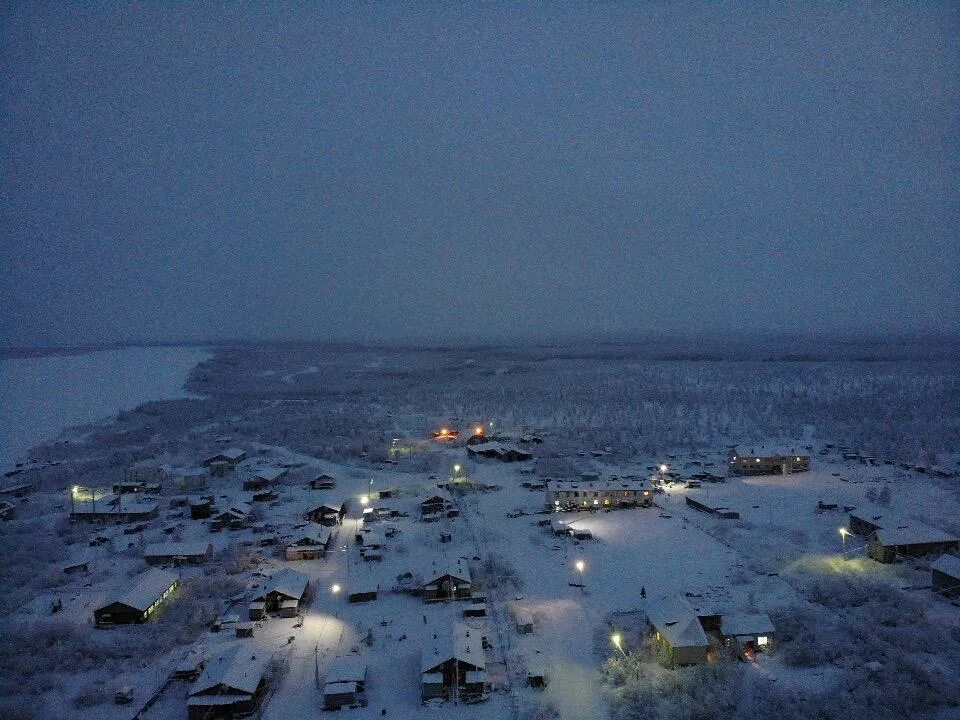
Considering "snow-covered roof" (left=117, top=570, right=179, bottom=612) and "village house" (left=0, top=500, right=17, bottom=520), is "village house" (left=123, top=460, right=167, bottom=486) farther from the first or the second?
"snow-covered roof" (left=117, top=570, right=179, bottom=612)

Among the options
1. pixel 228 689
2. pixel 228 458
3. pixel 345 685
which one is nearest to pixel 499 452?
pixel 228 458

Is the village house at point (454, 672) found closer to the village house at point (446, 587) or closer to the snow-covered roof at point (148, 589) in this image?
the village house at point (446, 587)

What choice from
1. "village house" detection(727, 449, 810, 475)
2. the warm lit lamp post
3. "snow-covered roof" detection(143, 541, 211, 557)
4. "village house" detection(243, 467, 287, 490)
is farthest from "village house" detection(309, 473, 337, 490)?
"village house" detection(727, 449, 810, 475)

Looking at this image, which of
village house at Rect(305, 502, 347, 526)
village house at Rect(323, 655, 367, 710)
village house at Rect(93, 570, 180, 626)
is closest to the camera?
village house at Rect(323, 655, 367, 710)

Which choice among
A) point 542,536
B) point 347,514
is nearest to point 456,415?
point 347,514

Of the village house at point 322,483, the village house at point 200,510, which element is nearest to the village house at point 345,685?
the village house at point 200,510
